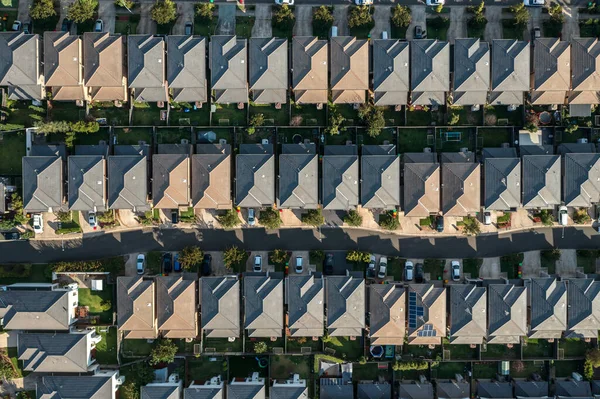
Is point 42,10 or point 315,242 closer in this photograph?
point 42,10

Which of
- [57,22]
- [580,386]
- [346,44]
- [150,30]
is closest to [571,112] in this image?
[346,44]

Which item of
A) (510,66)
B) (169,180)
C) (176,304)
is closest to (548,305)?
(510,66)

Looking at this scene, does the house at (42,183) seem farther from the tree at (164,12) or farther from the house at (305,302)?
the house at (305,302)

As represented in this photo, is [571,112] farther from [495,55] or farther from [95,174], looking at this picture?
[95,174]

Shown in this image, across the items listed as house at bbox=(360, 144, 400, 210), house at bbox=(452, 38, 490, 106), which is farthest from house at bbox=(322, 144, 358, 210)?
house at bbox=(452, 38, 490, 106)

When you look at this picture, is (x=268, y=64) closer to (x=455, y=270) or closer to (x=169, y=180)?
(x=169, y=180)
